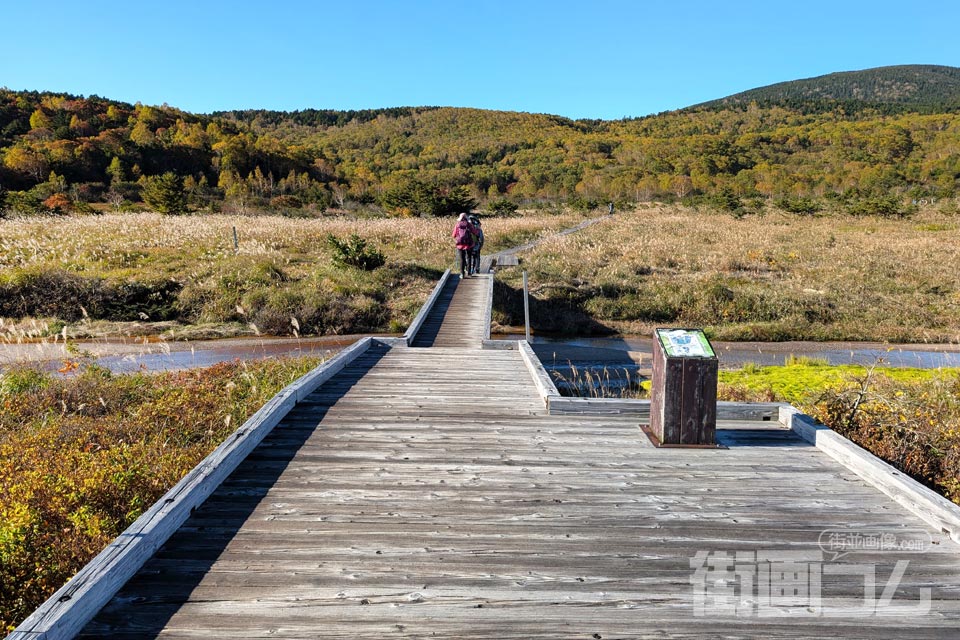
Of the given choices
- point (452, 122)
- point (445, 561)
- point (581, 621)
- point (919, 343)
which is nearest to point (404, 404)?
point (445, 561)

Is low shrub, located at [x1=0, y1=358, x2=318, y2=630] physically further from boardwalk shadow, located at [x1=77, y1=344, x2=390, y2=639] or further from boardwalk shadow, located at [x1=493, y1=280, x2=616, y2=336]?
boardwalk shadow, located at [x1=493, y1=280, x2=616, y2=336]

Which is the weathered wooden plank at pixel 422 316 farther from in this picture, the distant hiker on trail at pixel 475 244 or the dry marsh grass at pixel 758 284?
the dry marsh grass at pixel 758 284

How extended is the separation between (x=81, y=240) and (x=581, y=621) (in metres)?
28.1

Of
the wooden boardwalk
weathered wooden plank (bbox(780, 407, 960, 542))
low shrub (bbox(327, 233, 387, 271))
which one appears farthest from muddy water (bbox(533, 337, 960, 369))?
the wooden boardwalk

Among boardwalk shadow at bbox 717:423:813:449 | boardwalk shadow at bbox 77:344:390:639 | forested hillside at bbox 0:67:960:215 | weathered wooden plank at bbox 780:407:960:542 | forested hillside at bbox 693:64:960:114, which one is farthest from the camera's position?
forested hillside at bbox 693:64:960:114

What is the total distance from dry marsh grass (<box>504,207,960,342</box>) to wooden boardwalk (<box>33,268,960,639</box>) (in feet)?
47.3

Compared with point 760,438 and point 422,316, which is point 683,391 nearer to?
point 760,438

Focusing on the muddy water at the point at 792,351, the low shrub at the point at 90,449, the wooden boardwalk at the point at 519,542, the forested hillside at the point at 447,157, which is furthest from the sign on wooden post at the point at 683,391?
the forested hillside at the point at 447,157

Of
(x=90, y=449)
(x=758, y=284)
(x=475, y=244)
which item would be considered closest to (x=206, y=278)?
(x=475, y=244)

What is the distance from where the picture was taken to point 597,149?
117 m

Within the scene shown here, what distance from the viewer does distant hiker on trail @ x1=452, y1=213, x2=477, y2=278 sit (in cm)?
1617

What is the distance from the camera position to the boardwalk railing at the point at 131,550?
264 centimetres

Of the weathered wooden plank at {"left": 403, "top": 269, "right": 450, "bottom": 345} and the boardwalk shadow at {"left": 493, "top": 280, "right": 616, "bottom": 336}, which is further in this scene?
the boardwalk shadow at {"left": 493, "top": 280, "right": 616, "bottom": 336}

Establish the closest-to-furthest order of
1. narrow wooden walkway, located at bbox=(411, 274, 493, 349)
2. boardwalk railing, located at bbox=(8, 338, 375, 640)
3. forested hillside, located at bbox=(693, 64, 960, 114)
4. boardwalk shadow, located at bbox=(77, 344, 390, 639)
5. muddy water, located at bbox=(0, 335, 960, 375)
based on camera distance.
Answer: boardwalk railing, located at bbox=(8, 338, 375, 640)
boardwalk shadow, located at bbox=(77, 344, 390, 639)
narrow wooden walkway, located at bbox=(411, 274, 493, 349)
muddy water, located at bbox=(0, 335, 960, 375)
forested hillside, located at bbox=(693, 64, 960, 114)
